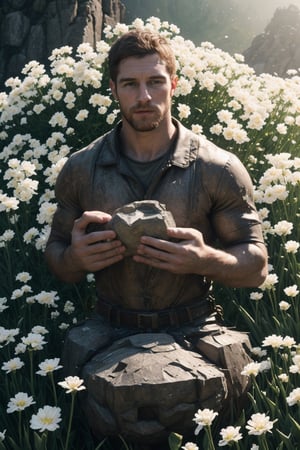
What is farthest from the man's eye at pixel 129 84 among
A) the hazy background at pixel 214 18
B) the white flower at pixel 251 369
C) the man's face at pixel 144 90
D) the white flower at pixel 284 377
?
the hazy background at pixel 214 18

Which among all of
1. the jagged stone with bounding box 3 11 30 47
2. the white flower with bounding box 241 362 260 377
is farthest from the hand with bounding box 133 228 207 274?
the jagged stone with bounding box 3 11 30 47

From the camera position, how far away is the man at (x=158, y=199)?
3379 mm

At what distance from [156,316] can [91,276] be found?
121 cm

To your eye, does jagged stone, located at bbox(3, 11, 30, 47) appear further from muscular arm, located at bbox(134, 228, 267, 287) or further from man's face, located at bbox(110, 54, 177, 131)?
muscular arm, located at bbox(134, 228, 267, 287)

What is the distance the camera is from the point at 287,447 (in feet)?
9.78

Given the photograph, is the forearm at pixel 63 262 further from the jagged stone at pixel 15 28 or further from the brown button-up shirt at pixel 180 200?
the jagged stone at pixel 15 28

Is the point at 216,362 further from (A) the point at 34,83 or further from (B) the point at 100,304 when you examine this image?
(A) the point at 34,83

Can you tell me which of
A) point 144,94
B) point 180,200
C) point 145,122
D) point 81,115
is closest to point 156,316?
point 180,200

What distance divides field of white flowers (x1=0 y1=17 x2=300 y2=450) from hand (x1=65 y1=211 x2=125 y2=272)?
0.48 meters

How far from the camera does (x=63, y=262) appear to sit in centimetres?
358

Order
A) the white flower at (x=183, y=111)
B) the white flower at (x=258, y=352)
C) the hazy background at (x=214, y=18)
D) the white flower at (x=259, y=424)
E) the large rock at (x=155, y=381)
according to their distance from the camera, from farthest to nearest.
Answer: the hazy background at (x=214, y=18), the white flower at (x=183, y=111), the white flower at (x=258, y=352), the large rock at (x=155, y=381), the white flower at (x=259, y=424)

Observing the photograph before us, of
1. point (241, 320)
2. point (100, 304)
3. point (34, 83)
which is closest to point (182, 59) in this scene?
point (34, 83)

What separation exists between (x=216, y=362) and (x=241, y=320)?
1.08 meters

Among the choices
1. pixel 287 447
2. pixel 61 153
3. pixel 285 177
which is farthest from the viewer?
pixel 61 153
